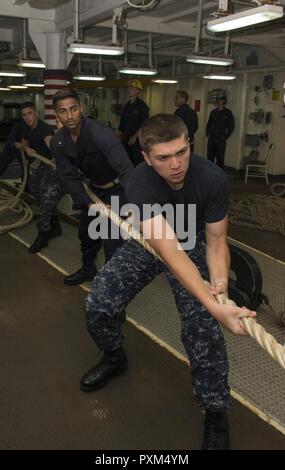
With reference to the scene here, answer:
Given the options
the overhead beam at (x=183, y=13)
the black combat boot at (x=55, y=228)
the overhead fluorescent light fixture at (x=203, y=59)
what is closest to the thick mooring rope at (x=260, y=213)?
the overhead fluorescent light fixture at (x=203, y=59)

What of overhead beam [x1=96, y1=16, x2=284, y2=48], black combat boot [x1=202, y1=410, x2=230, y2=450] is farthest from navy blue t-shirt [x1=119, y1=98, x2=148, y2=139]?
black combat boot [x1=202, y1=410, x2=230, y2=450]

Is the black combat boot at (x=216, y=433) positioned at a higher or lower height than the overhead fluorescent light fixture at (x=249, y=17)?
lower

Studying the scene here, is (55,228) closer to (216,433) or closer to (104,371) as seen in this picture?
(104,371)

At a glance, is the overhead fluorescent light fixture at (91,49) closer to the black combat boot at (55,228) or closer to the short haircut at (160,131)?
the black combat boot at (55,228)

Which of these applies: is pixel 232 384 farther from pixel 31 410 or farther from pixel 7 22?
pixel 7 22

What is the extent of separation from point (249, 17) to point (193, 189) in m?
2.05

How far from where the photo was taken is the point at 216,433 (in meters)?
1.93

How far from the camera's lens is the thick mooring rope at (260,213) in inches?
217

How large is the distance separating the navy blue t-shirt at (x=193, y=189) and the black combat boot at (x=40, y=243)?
279 cm

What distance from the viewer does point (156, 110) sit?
13992 millimetres

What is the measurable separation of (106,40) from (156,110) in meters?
4.66

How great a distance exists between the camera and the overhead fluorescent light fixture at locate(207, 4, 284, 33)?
3.10 m
